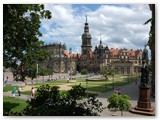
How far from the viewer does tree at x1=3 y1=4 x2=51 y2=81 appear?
7.00 meters

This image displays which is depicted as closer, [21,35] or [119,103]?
[21,35]

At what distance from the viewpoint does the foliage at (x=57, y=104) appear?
19.1 ft

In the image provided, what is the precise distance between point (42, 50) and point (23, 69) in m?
1.21

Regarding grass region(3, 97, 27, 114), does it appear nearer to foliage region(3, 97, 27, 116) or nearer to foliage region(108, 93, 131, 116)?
foliage region(3, 97, 27, 116)

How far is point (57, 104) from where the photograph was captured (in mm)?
5895

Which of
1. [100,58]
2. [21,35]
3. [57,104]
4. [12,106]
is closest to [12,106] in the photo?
[12,106]

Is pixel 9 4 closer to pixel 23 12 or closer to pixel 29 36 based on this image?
pixel 23 12

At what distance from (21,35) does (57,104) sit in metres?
3.03

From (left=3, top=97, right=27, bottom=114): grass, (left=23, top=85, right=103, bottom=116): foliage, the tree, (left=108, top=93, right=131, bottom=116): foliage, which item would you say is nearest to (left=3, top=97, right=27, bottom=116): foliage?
(left=3, top=97, right=27, bottom=114): grass

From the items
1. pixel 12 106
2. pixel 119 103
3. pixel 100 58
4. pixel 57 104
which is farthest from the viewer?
pixel 100 58

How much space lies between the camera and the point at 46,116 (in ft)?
19.5

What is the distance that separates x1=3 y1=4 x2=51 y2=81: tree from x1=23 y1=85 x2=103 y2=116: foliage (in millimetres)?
2365

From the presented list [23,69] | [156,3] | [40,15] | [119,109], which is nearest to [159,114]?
[119,109]

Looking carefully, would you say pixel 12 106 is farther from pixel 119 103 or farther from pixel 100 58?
pixel 100 58
